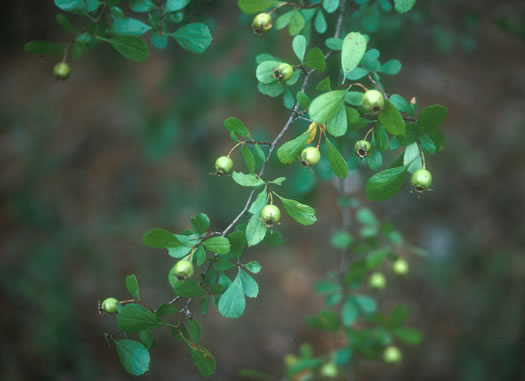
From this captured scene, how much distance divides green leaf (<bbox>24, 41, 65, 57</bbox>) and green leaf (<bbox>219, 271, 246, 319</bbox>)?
0.72 metres

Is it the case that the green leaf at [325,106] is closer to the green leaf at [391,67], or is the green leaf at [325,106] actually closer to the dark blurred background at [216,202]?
Answer: the green leaf at [391,67]

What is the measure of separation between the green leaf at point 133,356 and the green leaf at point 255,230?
31cm

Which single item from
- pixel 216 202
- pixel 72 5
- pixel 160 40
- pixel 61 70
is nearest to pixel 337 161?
pixel 160 40

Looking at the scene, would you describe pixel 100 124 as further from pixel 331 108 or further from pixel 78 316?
pixel 331 108

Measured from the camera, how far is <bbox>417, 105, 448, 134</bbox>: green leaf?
742 mm

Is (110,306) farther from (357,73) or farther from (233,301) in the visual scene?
(357,73)

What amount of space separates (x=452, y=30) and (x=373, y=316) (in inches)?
56.7

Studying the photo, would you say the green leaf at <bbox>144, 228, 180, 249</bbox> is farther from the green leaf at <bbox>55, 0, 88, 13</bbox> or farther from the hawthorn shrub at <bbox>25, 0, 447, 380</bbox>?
the green leaf at <bbox>55, 0, 88, 13</bbox>

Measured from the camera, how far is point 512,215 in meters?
3.13

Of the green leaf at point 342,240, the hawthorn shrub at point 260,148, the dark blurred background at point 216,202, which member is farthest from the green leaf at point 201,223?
the dark blurred background at point 216,202

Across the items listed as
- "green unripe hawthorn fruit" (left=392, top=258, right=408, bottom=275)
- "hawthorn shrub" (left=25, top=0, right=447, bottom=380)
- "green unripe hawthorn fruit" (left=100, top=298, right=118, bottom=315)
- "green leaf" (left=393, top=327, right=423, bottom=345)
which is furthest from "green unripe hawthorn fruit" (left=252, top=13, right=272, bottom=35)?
"green leaf" (left=393, top=327, right=423, bottom=345)

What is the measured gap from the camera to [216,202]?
106 inches

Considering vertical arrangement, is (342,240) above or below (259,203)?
below

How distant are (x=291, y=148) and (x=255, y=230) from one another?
168 mm
